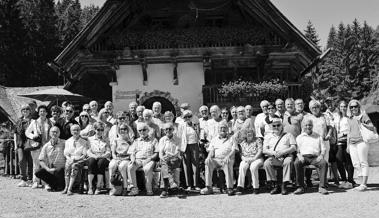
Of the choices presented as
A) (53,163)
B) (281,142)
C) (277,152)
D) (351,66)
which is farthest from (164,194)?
(351,66)

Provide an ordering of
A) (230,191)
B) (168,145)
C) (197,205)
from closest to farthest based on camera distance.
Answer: (197,205) < (230,191) < (168,145)

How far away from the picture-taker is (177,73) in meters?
14.7

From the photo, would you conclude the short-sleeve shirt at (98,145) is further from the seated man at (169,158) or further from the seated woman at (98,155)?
the seated man at (169,158)

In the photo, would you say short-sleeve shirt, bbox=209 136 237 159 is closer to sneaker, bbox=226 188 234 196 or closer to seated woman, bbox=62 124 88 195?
sneaker, bbox=226 188 234 196

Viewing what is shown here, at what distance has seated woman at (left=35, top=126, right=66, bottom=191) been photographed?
8.90 m

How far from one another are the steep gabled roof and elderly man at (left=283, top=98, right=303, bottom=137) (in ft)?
18.6

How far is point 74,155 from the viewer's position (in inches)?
343

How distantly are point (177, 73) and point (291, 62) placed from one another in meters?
3.91

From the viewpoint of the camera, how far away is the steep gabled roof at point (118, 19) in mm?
13930

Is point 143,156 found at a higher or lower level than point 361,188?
higher

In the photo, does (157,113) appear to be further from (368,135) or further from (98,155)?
(368,135)

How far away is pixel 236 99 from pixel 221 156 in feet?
18.1

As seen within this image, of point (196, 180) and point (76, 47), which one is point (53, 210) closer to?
point (196, 180)

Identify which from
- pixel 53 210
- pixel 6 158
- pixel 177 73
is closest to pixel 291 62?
pixel 177 73
